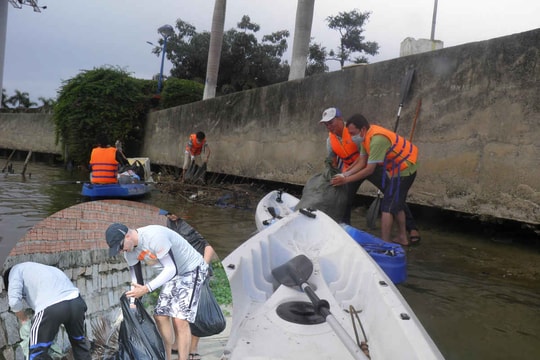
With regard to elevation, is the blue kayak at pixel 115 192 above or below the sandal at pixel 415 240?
above

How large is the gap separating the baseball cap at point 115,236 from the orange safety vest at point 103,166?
3.72 m

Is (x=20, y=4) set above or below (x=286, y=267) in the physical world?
above

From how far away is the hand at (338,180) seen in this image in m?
5.18

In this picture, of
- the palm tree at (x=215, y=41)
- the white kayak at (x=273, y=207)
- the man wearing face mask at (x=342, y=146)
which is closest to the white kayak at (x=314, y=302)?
the white kayak at (x=273, y=207)

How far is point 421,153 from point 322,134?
2.47 metres

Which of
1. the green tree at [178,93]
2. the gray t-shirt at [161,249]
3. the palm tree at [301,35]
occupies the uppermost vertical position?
the palm tree at [301,35]

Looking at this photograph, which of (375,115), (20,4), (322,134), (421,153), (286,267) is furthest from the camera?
(20,4)

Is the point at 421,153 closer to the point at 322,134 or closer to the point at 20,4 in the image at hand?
the point at 322,134

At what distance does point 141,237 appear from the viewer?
3.50 feet

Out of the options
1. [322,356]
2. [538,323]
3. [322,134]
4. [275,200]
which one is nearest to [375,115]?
[322,134]

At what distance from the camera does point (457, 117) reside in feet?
20.4

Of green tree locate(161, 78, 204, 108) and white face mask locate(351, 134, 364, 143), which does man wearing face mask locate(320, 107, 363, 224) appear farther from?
green tree locate(161, 78, 204, 108)

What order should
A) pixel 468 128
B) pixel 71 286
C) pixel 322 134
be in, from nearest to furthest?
pixel 71 286, pixel 468 128, pixel 322 134

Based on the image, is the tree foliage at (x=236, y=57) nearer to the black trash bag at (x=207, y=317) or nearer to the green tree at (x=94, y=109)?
the green tree at (x=94, y=109)
